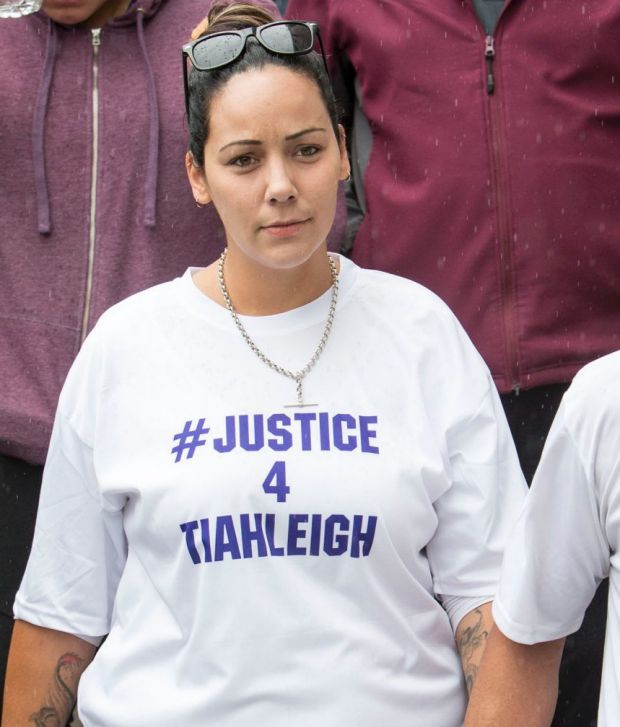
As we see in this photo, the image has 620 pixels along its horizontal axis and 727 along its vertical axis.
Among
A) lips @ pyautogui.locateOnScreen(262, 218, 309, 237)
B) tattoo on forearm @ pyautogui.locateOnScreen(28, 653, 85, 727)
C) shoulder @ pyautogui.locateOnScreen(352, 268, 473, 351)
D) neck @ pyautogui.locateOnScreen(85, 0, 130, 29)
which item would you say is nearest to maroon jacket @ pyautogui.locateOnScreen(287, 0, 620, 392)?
shoulder @ pyautogui.locateOnScreen(352, 268, 473, 351)

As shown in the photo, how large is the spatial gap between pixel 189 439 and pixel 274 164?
0.53 meters

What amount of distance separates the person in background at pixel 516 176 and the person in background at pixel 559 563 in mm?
1076

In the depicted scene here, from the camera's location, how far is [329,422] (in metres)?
2.67

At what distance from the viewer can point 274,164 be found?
267 centimetres

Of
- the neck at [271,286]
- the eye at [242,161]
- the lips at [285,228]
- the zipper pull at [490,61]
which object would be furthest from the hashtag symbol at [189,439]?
the zipper pull at [490,61]

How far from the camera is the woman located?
258cm

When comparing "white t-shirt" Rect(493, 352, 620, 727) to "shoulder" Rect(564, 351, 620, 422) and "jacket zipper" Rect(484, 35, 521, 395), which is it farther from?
"jacket zipper" Rect(484, 35, 521, 395)

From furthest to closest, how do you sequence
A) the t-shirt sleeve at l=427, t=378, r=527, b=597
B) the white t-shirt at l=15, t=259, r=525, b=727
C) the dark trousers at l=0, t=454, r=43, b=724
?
the dark trousers at l=0, t=454, r=43, b=724, the t-shirt sleeve at l=427, t=378, r=527, b=597, the white t-shirt at l=15, t=259, r=525, b=727

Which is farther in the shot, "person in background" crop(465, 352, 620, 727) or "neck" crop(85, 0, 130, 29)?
"neck" crop(85, 0, 130, 29)

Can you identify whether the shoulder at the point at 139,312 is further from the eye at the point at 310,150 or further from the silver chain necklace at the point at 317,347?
the eye at the point at 310,150

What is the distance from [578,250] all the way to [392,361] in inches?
30.1

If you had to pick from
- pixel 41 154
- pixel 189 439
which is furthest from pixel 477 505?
pixel 41 154

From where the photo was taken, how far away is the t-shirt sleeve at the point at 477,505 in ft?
8.78

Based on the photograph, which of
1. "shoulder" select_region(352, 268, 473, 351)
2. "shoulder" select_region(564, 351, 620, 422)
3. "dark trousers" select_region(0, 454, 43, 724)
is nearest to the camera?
"shoulder" select_region(564, 351, 620, 422)
